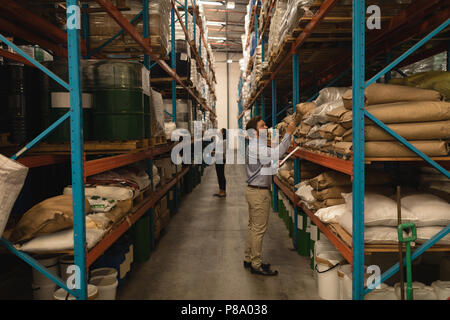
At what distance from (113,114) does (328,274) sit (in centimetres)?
291

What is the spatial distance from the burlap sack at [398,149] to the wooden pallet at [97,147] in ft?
7.87

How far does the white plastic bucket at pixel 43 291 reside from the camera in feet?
9.85

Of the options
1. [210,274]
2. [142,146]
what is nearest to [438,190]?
[210,274]

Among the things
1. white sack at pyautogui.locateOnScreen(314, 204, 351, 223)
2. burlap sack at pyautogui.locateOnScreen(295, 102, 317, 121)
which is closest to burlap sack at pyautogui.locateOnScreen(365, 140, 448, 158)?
white sack at pyautogui.locateOnScreen(314, 204, 351, 223)

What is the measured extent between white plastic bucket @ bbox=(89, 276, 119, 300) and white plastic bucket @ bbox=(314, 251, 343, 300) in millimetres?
2191

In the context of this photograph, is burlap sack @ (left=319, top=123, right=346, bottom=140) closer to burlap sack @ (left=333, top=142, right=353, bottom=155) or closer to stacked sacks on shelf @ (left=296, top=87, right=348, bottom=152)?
stacked sacks on shelf @ (left=296, top=87, right=348, bottom=152)

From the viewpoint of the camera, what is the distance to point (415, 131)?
2561mm

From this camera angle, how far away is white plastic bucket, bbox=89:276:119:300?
3162mm

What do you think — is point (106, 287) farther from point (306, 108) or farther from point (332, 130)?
point (306, 108)

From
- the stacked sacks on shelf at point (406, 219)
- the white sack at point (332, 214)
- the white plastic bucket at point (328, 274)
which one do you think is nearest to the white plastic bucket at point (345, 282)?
the white plastic bucket at point (328, 274)

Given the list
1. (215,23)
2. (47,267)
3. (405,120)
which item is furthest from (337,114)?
(215,23)

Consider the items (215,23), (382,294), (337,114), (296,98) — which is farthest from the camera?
(215,23)

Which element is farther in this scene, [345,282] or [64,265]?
[64,265]
